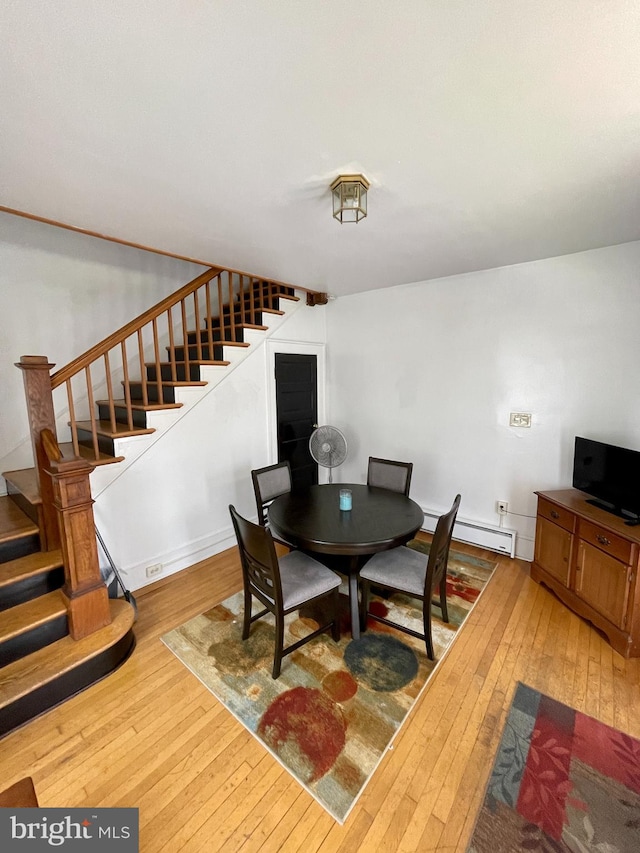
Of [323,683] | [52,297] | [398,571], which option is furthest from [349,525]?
[52,297]

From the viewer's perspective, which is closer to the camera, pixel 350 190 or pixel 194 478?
pixel 350 190

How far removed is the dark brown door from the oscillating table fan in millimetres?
686

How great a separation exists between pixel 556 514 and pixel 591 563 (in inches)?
14.8

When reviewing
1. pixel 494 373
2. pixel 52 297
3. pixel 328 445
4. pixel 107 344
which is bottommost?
pixel 328 445

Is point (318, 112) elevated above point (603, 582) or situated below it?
above

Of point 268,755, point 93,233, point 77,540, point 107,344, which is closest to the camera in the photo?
point 268,755

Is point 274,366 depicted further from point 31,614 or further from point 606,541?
point 606,541

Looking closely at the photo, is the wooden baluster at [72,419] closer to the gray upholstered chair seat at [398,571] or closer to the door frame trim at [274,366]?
the door frame trim at [274,366]

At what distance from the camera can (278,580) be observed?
1764mm

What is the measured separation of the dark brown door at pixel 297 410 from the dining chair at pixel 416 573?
→ 1895 mm

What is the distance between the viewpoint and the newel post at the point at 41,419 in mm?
1984

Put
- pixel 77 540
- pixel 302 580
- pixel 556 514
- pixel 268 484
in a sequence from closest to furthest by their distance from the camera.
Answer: pixel 77 540 < pixel 302 580 < pixel 556 514 < pixel 268 484

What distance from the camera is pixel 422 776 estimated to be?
4.66 feet

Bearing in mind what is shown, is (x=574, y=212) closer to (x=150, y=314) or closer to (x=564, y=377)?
(x=564, y=377)
